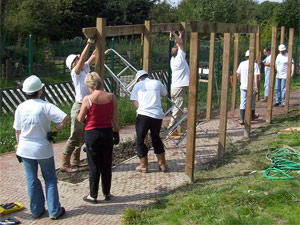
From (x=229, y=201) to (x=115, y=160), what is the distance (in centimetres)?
280

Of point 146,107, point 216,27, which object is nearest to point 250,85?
point 216,27

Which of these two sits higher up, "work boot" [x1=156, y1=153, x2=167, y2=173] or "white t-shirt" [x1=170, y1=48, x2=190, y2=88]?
"white t-shirt" [x1=170, y1=48, x2=190, y2=88]

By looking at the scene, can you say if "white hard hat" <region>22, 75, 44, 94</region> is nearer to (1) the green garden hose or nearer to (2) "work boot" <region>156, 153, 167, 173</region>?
(2) "work boot" <region>156, 153, 167, 173</region>

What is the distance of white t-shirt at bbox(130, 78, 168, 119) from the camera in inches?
253

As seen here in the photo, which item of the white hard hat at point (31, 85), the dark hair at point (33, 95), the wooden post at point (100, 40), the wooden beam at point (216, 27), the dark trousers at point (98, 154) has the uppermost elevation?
the wooden beam at point (216, 27)

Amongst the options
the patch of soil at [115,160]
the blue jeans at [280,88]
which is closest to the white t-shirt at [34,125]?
the patch of soil at [115,160]

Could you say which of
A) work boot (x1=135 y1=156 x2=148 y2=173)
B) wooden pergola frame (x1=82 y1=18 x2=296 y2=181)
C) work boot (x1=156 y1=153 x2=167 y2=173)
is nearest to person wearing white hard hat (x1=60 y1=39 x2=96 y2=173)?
wooden pergola frame (x1=82 y1=18 x2=296 y2=181)

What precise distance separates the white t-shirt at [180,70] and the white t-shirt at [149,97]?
2.29 m

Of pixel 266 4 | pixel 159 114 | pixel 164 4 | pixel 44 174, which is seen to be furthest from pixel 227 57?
pixel 266 4

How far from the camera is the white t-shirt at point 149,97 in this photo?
21.1 feet

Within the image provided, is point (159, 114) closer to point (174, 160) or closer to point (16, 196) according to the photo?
point (174, 160)

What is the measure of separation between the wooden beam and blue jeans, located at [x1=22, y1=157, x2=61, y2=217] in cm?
269

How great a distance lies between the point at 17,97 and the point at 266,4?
148ft

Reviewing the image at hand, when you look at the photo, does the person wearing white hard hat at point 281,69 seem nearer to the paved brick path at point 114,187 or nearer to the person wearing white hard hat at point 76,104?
the paved brick path at point 114,187
